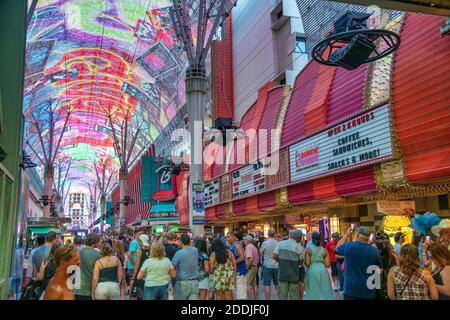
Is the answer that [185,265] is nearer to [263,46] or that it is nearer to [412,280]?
[412,280]

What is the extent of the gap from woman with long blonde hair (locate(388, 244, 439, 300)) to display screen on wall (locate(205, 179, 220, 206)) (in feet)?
54.4

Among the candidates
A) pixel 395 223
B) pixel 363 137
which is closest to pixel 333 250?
pixel 395 223

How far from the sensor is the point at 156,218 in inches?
1233

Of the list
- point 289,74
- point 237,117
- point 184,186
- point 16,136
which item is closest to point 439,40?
point 16,136

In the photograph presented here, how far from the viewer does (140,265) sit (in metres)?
9.55

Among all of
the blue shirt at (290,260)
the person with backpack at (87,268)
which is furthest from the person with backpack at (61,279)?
the blue shirt at (290,260)

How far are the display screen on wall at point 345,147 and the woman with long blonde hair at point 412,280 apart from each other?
500 cm

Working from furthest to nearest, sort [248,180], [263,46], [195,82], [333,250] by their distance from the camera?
[263,46], [195,82], [248,180], [333,250]

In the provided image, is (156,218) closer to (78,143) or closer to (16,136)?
(16,136)

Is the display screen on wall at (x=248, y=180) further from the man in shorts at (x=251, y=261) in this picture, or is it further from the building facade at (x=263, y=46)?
the man in shorts at (x=251, y=261)

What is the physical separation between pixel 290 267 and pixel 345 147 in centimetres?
446

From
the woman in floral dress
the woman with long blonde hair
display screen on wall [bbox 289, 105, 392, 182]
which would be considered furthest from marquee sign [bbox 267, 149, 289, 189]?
the woman with long blonde hair

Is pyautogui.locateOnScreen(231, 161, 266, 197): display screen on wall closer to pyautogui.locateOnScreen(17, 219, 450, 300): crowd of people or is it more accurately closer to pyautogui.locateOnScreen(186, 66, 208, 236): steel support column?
pyautogui.locateOnScreen(186, 66, 208, 236): steel support column
